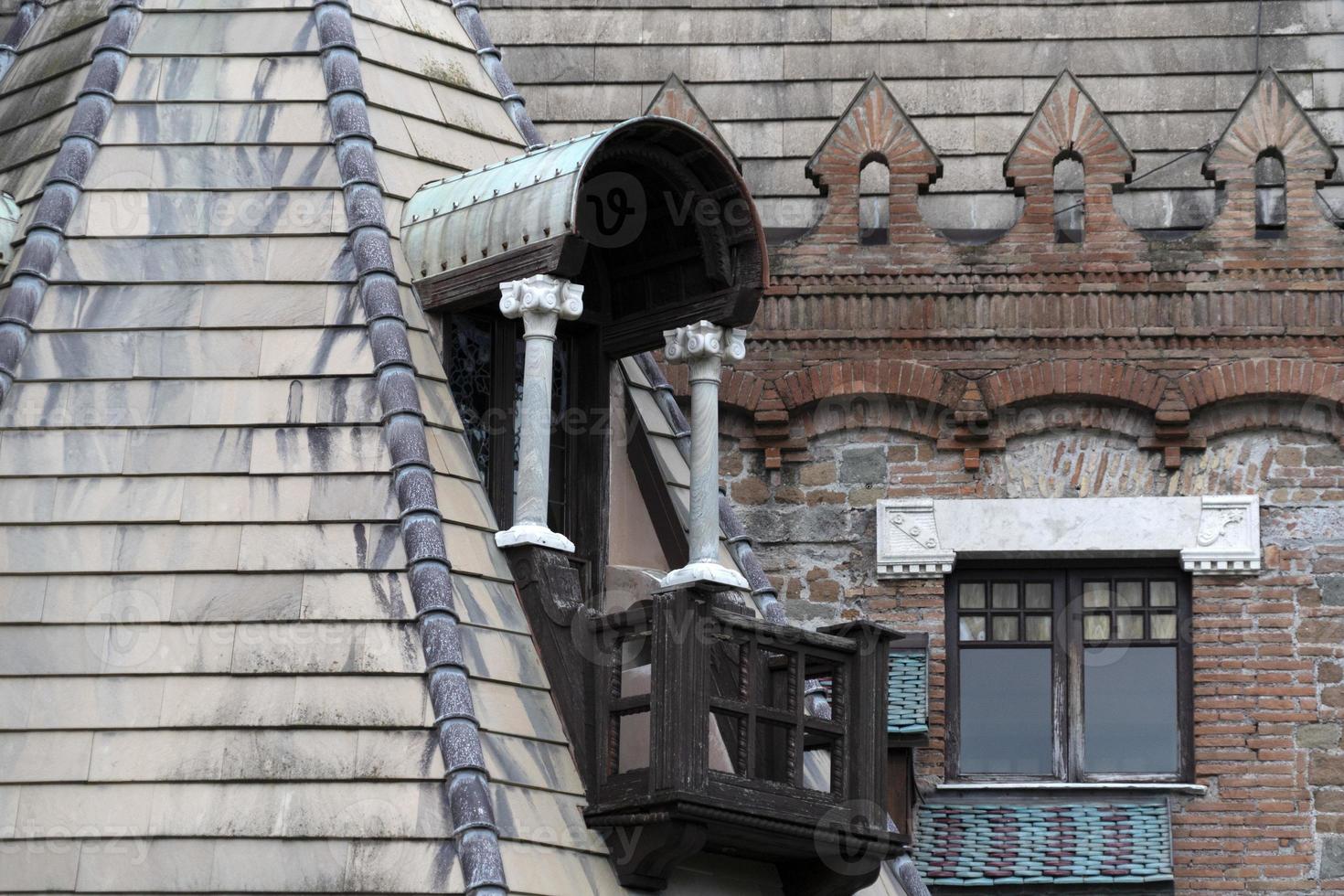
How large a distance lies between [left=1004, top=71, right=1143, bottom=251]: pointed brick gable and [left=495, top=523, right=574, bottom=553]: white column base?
468cm

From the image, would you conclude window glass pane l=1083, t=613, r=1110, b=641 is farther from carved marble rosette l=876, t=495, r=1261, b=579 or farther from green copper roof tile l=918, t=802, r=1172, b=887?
green copper roof tile l=918, t=802, r=1172, b=887

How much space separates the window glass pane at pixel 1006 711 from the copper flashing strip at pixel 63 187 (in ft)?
17.4

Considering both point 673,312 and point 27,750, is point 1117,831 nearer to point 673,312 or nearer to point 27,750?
point 673,312

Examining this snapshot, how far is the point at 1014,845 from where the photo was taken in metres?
12.6

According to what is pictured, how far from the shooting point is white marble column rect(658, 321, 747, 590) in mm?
10273

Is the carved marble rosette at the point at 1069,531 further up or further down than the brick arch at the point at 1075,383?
further down

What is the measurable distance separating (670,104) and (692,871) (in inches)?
226

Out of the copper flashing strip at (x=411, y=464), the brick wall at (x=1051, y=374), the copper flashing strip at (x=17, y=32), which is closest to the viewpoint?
the copper flashing strip at (x=411, y=464)

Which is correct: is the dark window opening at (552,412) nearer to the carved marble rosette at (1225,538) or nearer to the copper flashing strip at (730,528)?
the copper flashing strip at (730,528)

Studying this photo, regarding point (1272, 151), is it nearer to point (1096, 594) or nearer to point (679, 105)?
point (1096, 594)

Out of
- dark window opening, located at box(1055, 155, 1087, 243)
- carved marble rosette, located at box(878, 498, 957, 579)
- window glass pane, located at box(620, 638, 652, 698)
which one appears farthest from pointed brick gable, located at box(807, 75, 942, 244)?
window glass pane, located at box(620, 638, 652, 698)

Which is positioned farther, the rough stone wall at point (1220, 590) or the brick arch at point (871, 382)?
the brick arch at point (871, 382)

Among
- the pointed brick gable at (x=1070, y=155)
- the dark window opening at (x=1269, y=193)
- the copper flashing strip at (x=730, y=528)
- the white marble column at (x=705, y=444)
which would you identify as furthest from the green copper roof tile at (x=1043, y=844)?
the dark window opening at (x=1269, y=193)

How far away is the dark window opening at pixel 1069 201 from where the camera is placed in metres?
14.2
